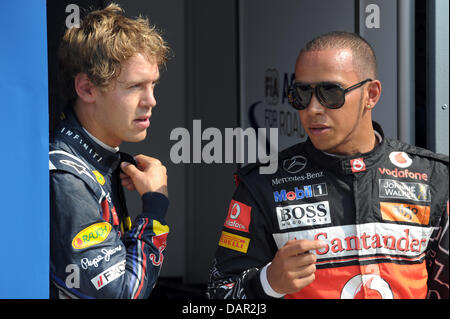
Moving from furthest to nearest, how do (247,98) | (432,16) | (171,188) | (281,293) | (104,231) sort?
(171,188) < (247,98) < (432,16) < (281,293) < (104,231)

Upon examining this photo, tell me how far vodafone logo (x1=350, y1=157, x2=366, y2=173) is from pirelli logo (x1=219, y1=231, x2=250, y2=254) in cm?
45

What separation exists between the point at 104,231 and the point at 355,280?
0.87 m

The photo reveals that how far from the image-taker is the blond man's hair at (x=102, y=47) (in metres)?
2.23

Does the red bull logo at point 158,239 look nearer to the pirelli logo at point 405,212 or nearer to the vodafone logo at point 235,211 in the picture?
the vodafone logo at point 235,211

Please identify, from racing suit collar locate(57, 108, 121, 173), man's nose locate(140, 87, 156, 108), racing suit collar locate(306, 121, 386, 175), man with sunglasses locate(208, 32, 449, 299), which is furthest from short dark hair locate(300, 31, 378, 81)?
racing suit collar locate(57, 108, 121, 173)

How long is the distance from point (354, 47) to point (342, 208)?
1.89 feet

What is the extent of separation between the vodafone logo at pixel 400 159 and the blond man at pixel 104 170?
85cm

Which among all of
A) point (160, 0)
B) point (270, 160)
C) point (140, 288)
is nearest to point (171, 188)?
point (160, 0)

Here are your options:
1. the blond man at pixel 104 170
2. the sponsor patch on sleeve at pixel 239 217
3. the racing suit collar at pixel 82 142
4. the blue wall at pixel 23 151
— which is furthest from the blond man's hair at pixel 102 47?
the sponsor patch on sleeve at pixel 239 217

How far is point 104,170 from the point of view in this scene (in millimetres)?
2295

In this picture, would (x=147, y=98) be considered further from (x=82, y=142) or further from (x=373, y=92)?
(x=373, y=92)

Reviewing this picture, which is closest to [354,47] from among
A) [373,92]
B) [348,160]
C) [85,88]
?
[373,92]

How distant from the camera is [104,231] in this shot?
2104mm

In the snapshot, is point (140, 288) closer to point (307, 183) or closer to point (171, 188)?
point (307, 183)
